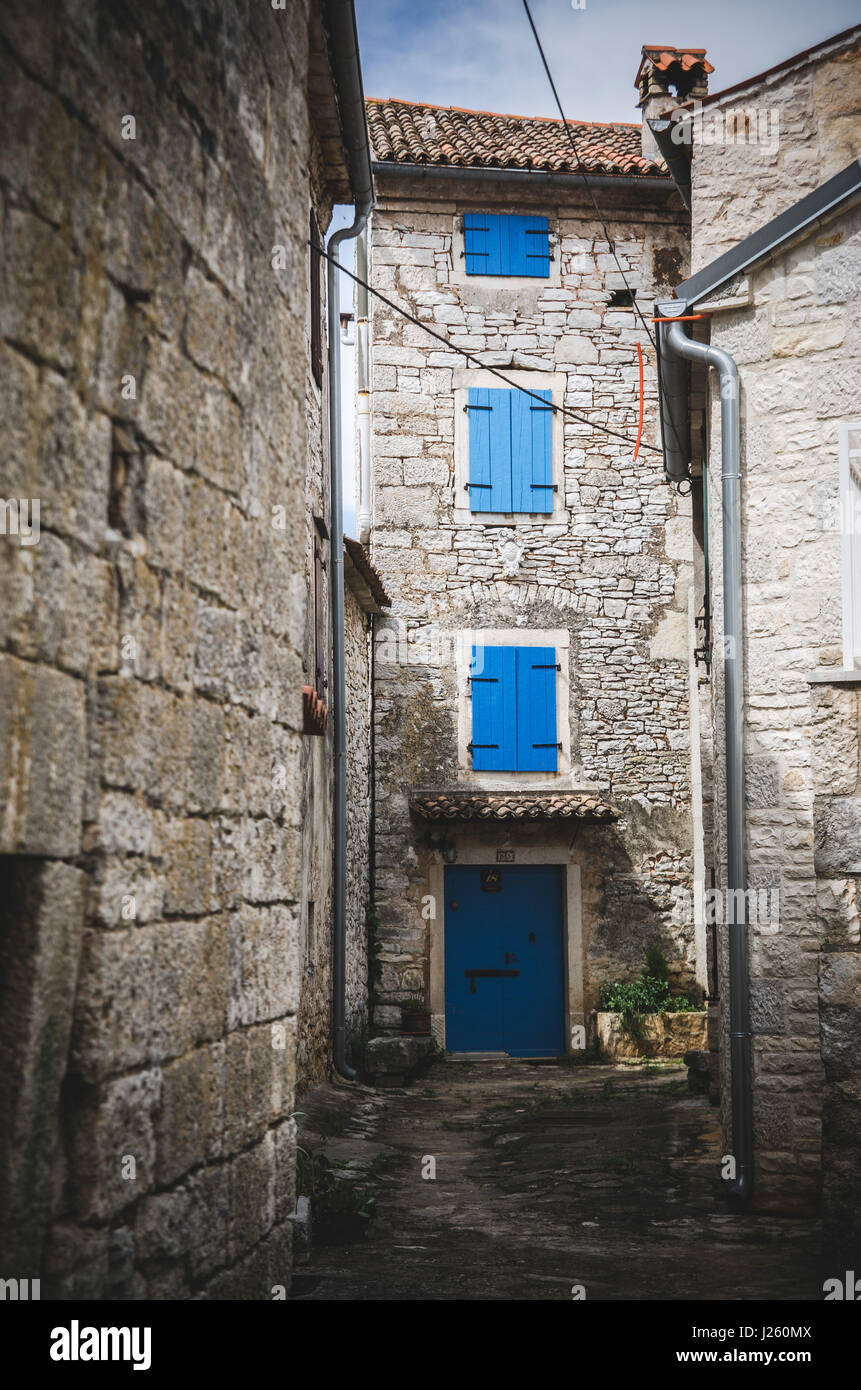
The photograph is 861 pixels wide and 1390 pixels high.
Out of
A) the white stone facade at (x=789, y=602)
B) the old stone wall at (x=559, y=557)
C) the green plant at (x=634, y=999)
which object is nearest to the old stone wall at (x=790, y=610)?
the white stone facade at (x=789, y=602)

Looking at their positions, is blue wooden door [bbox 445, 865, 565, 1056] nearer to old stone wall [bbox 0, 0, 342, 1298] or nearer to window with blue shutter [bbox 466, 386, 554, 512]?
window with blue shutter [bbox 466, 386, 554, 512]

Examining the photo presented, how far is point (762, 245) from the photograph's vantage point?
20.6ft

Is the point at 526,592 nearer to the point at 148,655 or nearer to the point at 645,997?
the point at 645,997

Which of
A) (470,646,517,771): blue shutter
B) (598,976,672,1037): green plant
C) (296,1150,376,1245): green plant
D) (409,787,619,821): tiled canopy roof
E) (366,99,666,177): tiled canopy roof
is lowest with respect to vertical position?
(598,976,672,1037): green plant

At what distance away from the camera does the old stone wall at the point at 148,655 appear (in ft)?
6.80

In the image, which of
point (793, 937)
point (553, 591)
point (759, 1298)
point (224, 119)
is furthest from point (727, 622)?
point (553, 591)

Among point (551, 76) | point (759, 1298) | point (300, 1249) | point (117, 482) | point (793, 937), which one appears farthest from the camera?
point (551, 76)

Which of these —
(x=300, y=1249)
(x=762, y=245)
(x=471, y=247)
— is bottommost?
(x=300, y=1249)

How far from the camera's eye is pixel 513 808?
11953mm

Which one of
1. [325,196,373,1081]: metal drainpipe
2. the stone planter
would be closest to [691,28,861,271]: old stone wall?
[325,196,373,1081]: metal drainpipe

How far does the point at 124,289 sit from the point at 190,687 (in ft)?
2.69

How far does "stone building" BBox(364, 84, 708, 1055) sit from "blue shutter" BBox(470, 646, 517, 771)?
0.9 inches

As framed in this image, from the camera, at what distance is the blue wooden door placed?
12.4 metres
